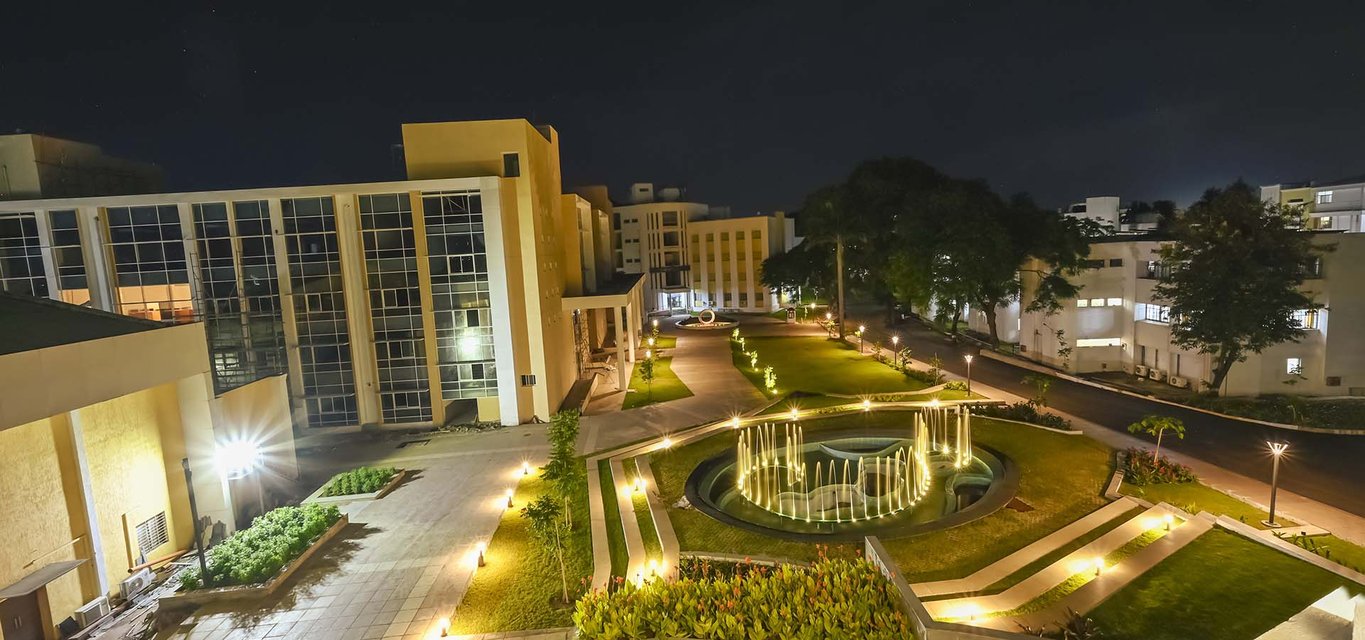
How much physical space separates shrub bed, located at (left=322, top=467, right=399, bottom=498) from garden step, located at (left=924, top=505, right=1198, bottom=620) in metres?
15.2

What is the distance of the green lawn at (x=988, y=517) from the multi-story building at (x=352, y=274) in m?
9.38

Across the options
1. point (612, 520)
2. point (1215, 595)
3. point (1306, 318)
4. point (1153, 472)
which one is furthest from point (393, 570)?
point (1306, 318)

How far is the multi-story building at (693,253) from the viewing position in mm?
65625

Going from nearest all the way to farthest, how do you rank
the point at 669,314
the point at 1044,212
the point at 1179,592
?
the point at 1179,592, the point at 1044,212, the point at 669,314

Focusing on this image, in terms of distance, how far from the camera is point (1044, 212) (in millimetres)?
33062

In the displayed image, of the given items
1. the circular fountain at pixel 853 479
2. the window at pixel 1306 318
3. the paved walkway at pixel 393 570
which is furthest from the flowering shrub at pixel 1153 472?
the paved walkway at pixel 393 570

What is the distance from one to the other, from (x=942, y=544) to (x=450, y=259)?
19737 millimetres

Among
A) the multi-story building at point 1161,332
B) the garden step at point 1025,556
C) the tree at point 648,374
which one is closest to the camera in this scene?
the garden step at point 1025,556

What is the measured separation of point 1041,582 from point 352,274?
24393mm

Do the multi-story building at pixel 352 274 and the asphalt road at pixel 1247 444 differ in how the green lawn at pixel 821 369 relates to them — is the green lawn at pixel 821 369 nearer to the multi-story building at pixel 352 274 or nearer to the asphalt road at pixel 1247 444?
the asphalt road at pixel 1247 444

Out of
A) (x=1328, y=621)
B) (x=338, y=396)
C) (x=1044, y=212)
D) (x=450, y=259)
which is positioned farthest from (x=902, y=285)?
(x=1328, y=621)

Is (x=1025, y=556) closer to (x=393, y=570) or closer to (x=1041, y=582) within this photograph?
(x=1041, y=582)

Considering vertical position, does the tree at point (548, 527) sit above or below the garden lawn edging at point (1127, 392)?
above

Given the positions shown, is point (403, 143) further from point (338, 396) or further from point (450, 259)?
point (338, 396)
